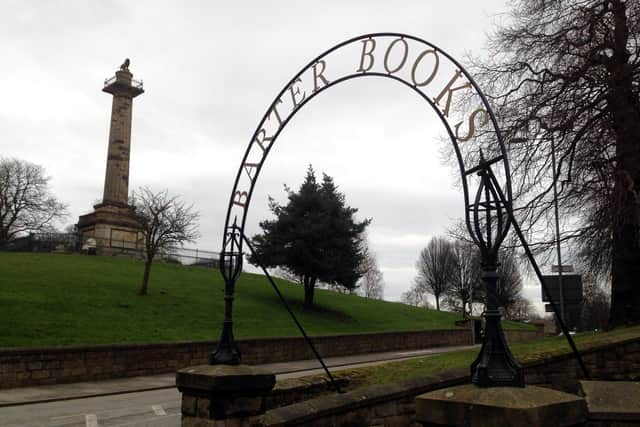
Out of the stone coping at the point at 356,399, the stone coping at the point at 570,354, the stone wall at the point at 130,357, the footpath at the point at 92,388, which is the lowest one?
the footpath at the point at 92,388

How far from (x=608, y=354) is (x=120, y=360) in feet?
47.2

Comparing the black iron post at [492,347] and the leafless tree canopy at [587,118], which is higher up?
the leafless tree canopy at [587,118]

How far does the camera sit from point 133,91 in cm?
4609

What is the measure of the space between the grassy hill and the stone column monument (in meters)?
4.56

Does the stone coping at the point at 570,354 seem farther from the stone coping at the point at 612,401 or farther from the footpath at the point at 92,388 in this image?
the footpath at the point at 92,388

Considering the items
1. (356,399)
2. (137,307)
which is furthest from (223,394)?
(137,307)

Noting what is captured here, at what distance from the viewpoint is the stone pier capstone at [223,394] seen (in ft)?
20.2

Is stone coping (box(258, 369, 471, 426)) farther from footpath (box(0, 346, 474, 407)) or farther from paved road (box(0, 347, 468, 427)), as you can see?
footpath (box(0, 346, 474, 407))

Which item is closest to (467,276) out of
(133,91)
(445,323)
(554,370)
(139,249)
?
(445,323)

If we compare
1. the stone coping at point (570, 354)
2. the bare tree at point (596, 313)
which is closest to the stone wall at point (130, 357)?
the stone coping at point (570, 354)

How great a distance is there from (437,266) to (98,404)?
61.4m

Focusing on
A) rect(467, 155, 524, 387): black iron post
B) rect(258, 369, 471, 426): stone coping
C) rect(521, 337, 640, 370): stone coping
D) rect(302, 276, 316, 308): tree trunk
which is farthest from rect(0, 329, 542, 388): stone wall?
rect(467, 155, 524, 387): black iron post

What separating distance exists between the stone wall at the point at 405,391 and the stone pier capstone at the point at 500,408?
307cm

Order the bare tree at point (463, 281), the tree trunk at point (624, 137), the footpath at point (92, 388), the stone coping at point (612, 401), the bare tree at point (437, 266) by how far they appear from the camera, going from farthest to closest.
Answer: the bare tree at point (437, 266)
the bare tree at point (463, 281)
the footpath at point (92, 388)
the tree trunk at point (624, 137)
the stone coping at point (612, 401)
